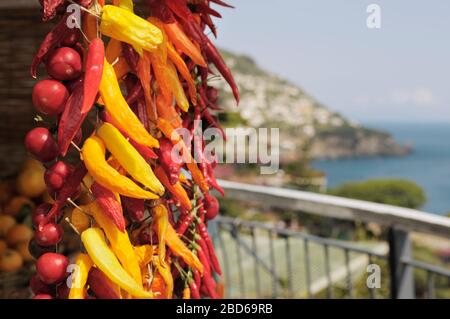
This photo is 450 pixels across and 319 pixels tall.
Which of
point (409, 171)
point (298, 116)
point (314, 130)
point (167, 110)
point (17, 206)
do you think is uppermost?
point (167, 110)

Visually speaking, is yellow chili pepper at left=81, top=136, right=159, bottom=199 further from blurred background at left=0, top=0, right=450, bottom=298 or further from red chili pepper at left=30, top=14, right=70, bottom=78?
blurred background at left=0, top=0, right=450, bottom=298

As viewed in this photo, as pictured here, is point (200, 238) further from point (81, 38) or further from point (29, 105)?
point (29, 105)

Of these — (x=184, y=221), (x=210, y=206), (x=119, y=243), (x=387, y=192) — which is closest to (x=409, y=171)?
(x=387, y=192)

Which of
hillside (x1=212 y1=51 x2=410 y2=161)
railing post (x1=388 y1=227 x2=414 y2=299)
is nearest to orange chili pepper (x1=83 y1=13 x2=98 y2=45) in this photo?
railing post (x1=388 y1=227 x2=414 y2=299)

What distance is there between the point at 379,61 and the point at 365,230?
68794mm

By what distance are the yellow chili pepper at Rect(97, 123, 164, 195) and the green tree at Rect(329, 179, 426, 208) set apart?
32788 millimetres

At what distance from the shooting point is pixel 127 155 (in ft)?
2.50

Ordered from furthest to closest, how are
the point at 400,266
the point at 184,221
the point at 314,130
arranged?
the point at 314,130 < the point at 400,266 < the point at 184,221

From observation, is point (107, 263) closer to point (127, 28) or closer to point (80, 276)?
point (80, 276)

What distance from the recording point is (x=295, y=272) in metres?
12.4

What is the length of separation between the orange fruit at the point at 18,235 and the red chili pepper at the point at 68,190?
0.81 m

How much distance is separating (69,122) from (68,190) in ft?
0.30

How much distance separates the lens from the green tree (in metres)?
32.9
